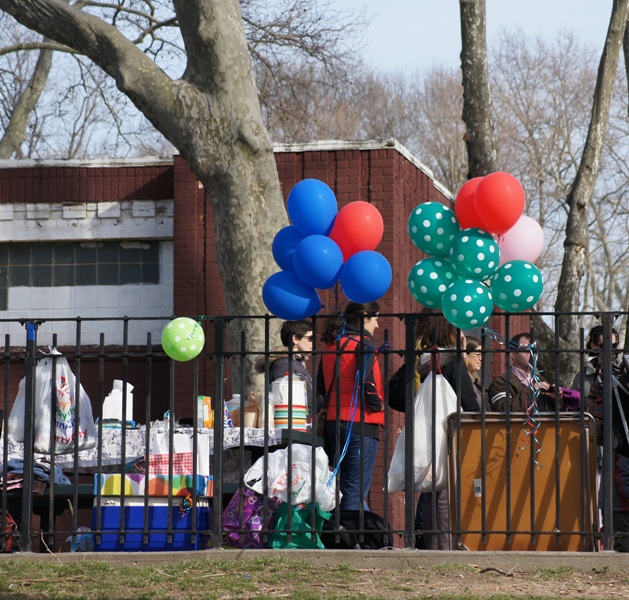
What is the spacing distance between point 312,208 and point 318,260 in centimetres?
41

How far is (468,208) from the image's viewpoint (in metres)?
6.99

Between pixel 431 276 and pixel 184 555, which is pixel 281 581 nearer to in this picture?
pixel 184 555

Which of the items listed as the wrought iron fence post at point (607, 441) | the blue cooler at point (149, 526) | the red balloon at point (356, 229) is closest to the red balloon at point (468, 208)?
the red balloon at point (356, 229)

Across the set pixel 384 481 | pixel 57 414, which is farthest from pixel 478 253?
pixel 57 414

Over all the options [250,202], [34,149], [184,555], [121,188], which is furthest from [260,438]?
[34,149]

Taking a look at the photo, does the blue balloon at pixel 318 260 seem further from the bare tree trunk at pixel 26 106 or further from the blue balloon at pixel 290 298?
the bare tree trunk at pixel 26 106

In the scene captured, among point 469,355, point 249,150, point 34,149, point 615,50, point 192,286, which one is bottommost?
point 469,355

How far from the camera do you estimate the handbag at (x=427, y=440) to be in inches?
287

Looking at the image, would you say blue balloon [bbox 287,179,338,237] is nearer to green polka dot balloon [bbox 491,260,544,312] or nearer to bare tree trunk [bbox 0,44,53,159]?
green polka dot balloon [bbox 491,260,544,312]

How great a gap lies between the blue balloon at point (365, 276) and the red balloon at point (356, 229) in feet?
0.39

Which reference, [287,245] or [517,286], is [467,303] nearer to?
[517,286]

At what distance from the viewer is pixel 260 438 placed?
8023 millimetres

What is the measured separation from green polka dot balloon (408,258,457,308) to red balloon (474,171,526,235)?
1.30ft

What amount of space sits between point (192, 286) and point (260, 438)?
6.01 m
